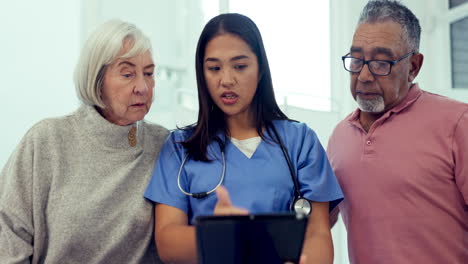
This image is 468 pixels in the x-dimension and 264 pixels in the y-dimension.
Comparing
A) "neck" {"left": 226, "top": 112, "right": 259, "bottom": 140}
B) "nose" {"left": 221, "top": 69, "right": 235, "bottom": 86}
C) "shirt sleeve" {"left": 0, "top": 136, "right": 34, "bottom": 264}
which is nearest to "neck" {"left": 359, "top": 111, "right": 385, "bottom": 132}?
"neck" {"left": 226, "top": 112, "right": 259, "bottom": 140}

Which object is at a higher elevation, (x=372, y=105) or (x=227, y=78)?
(x=227, y=78)

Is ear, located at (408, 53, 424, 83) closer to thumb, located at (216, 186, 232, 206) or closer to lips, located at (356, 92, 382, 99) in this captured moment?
lips, located at (356, 92, 382, 99)

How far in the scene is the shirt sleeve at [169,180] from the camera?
4.16 feet

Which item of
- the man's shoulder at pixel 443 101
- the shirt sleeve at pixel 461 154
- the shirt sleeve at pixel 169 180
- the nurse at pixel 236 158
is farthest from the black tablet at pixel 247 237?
the man's shoulder at pixel 443 101

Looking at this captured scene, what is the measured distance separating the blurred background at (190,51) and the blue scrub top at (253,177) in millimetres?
1164

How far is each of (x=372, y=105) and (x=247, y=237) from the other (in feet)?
2.96

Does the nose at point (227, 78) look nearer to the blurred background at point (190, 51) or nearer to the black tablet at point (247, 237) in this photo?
the black tablet at point (247, 237)

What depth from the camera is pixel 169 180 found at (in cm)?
129

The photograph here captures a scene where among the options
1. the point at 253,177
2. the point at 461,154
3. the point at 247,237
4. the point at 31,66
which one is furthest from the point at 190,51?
the point at 247,237

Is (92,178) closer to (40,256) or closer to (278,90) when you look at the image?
(40,256)

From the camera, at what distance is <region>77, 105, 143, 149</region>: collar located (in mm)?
1341

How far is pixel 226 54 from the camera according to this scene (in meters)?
1.29

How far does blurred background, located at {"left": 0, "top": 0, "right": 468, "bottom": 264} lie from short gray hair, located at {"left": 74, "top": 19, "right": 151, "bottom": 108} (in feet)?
3.31

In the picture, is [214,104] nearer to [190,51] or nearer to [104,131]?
[104,131]
